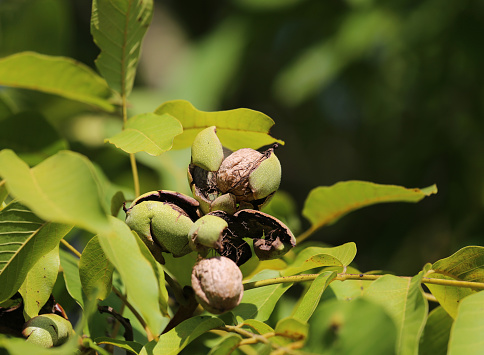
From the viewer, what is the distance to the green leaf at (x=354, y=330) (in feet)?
2.32

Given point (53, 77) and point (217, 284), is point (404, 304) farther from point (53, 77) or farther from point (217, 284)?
point (53, 77)

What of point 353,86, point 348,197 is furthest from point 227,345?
point 353,86

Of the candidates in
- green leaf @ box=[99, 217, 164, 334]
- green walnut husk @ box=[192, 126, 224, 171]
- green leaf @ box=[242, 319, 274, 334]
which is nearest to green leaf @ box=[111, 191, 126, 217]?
green walnut husk @ box=[192, 126, 224, 171]

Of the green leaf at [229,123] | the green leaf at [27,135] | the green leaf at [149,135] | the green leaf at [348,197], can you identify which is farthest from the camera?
the green leaf at [27,135]

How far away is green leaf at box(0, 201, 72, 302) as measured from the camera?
935 millimetres

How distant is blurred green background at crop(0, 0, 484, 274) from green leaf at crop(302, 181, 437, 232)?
0.44 meters

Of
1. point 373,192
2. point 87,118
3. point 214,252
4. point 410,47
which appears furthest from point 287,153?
point 214,252

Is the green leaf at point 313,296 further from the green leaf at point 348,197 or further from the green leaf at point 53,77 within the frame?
the green leaf at point 53,77

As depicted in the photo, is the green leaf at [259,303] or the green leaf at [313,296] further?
the green leaf at [259,303]

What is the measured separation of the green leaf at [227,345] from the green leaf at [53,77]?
824mm

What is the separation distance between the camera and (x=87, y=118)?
9.76 feet

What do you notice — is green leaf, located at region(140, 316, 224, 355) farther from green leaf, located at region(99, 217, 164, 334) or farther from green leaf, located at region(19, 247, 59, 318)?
green leaf, located at region(19, 247, 59, 318)

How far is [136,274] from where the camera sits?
80cm

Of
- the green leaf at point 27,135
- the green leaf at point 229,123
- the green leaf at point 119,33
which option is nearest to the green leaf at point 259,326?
the green leaf at point 229,123
